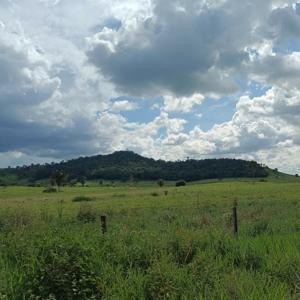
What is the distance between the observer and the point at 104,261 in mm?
10914

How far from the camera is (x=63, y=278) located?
9266 mm

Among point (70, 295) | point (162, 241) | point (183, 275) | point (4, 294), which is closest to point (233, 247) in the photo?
point (162, 241)

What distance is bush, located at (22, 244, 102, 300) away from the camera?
9.09 metres

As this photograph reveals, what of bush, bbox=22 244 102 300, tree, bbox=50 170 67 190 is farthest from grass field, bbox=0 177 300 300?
tree, bbox=50 170 67 190

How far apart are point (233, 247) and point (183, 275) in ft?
11.9

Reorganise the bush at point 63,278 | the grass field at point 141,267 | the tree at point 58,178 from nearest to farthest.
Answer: the bush at point 63,278 < the grass field at point 141,267 < the tree at point 58,178

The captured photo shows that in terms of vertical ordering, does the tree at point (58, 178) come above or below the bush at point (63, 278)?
above

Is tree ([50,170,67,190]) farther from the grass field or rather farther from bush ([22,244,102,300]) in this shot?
bush ([22,244,102,300])

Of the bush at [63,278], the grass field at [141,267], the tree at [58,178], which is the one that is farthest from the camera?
the tree at [58,178]

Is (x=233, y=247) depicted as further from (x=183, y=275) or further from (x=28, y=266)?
(x=28, y=266)

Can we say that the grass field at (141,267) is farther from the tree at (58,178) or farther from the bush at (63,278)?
the tree at (58,178)

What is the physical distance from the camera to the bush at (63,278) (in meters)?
9.09

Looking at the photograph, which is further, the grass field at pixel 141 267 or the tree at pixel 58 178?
the tree at pixel 58 178

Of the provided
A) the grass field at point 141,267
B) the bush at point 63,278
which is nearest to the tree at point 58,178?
the grass field at point 141,267
